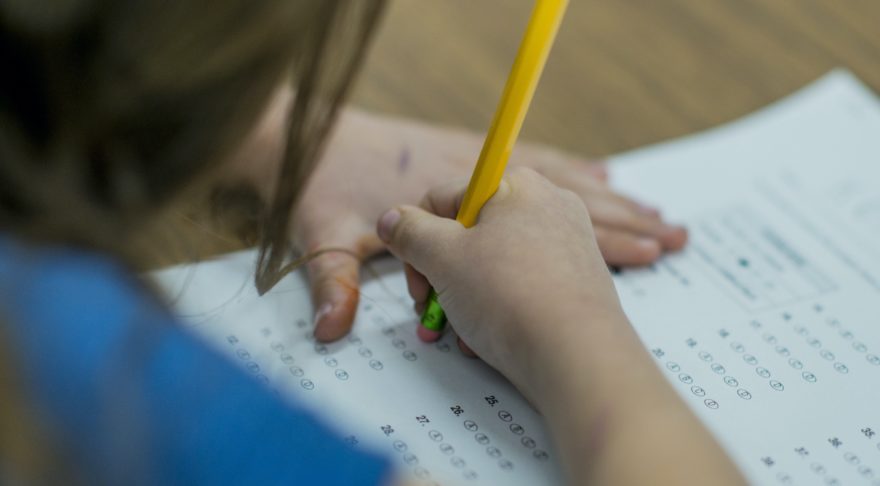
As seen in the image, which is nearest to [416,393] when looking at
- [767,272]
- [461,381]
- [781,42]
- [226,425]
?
[461,381]

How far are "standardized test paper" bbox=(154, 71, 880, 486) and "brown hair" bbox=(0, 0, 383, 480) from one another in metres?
0.14

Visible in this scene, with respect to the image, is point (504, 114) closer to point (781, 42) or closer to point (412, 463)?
point (412, 463)

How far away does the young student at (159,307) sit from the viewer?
0.35 metres

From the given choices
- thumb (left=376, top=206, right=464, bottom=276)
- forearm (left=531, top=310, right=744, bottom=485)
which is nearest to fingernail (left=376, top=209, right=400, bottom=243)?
thumb (left=376, top=206, right=464, bottom=276)

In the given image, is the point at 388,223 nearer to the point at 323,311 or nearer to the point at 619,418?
the point at 323,311

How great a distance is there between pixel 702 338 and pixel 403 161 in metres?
0.23

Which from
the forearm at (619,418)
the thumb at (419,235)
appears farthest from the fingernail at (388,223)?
the forearm at (619,418)

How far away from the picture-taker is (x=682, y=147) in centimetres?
70

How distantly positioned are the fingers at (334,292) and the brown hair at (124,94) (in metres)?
0.15

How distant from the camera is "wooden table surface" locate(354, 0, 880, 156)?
2.33 ft

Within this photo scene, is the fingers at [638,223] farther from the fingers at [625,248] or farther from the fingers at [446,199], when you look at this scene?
the fingers at [446,199]

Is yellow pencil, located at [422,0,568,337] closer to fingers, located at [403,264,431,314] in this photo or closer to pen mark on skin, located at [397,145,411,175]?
fingers, located at [403,264,431,314]

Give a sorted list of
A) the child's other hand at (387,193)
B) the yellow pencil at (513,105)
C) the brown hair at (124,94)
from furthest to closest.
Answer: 1. the child's other hand at (387,193)
2. the yellow pencil at (513,105)
3. the brown hair at (124,94)

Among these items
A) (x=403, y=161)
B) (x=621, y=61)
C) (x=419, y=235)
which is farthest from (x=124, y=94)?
(x=621, y=61)
